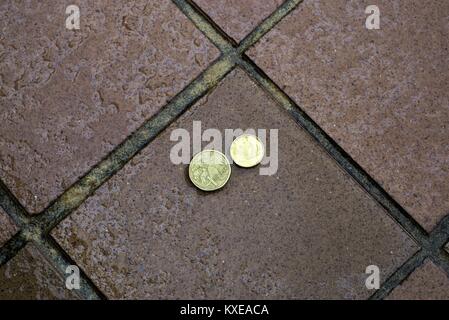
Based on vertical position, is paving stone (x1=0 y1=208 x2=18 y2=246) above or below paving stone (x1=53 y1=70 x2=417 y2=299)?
above

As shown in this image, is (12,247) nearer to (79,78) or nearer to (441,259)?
(79,78)

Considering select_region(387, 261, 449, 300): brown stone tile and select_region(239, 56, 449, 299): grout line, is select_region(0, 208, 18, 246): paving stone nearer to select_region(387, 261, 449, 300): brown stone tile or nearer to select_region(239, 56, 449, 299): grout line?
select_region(239, 56, 449, 299): grout line

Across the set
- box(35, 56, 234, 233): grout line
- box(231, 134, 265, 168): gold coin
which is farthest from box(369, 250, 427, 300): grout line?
box(35, 56, 234, 233): grout line

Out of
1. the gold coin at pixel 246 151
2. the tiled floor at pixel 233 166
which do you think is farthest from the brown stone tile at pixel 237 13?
the gold coin at pixel 246 151

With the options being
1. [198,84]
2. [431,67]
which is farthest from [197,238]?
[431,67]

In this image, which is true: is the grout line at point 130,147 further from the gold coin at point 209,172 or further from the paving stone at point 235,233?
the gold coin at point 209,172

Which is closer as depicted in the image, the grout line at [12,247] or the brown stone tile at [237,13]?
the grout line at [12,247]
